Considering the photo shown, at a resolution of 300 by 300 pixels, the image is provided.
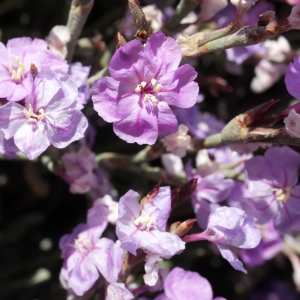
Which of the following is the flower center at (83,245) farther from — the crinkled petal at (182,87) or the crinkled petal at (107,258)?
the crinkled petal at (182,87)

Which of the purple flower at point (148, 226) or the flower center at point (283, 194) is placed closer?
the purple flower at point (148, 226)

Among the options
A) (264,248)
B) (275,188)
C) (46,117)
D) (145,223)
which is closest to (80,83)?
(46,117)

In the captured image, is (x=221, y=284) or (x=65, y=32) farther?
(x=221, y=284)

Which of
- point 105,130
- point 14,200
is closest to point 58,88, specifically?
point 105,130

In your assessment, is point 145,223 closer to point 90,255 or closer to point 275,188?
point 90,255

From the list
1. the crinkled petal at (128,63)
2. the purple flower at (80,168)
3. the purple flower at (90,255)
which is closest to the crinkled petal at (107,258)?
the purple flower at (90,255)

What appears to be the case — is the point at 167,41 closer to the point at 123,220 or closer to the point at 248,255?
the point at 123,220
